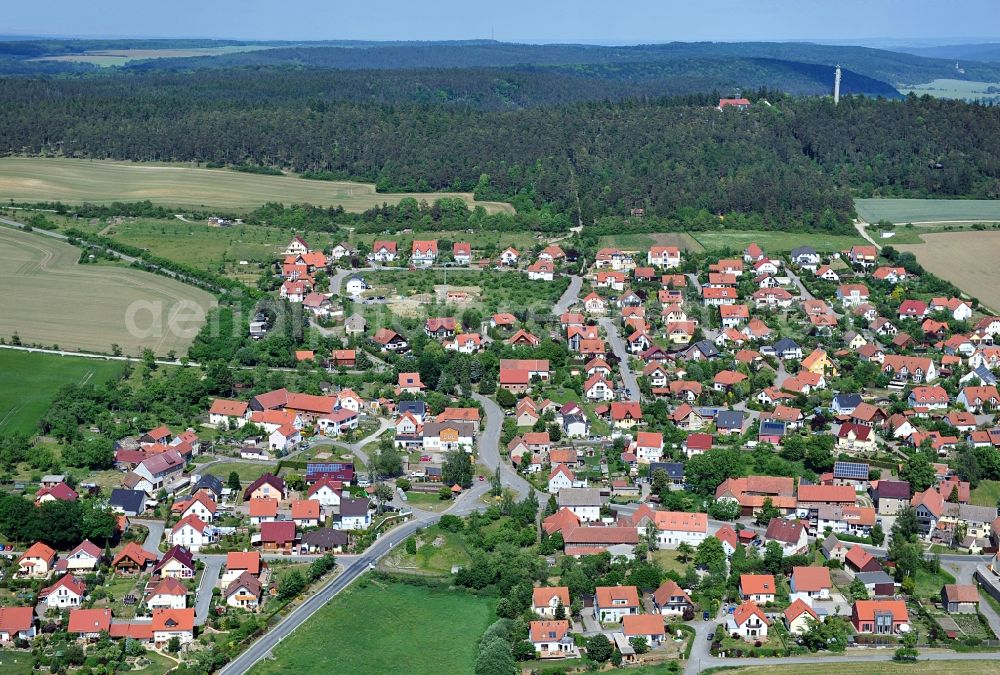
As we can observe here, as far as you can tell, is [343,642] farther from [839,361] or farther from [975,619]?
[839,361]

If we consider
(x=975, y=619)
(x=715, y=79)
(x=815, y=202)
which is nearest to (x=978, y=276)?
(x=815, y=202)

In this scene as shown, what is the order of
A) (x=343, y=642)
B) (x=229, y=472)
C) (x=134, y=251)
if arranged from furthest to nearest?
(x=134, y=251), (x=229, y=472), (x=343, y=642)

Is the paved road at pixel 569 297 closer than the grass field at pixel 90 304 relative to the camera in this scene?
No

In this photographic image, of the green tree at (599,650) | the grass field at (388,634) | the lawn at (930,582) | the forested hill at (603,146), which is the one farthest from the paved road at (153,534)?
the forested hill at (603,146)

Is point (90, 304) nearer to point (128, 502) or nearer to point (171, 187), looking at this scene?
point (128, 502)

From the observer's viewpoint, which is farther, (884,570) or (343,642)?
(884,570)

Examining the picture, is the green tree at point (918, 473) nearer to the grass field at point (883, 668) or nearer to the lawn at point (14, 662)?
the grass field at point (883, 668)

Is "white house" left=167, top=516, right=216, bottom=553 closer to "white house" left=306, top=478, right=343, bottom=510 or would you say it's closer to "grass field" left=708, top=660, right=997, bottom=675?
"white house" left=306, top=478, right=343, bottom=510
